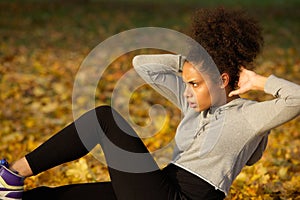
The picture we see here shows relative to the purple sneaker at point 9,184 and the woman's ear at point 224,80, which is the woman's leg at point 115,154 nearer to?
the purple sneaker at point 9,184

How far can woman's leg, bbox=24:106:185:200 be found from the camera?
303 centimetres

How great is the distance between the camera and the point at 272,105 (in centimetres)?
284

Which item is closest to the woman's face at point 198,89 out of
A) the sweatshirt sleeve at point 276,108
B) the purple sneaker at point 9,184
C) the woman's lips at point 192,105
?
the woman's lips at point 192,105

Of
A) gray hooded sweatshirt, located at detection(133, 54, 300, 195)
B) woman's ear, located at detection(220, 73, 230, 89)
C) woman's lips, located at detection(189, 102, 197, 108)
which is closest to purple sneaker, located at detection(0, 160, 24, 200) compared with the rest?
gray hooded sweatshirt, located at detection(133, 54, 300, 195)

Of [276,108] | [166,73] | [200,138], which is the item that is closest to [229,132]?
[200,138]

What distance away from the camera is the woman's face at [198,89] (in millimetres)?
3053

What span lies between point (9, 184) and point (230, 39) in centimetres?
129

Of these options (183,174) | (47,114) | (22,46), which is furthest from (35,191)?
(22,46)

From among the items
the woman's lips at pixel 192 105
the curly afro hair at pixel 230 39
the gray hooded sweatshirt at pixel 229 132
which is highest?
the curly afro hair at pixel 230 39

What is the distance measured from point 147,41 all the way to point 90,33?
1.57m

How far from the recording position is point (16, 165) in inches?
123

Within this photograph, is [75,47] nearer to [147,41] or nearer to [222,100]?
[147,41]

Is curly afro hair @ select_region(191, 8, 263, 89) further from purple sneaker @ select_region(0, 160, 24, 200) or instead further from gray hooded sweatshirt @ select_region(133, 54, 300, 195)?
purple sneaker @ select_region(0, 160, 24, 200)

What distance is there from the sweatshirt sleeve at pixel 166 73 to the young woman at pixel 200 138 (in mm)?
310
